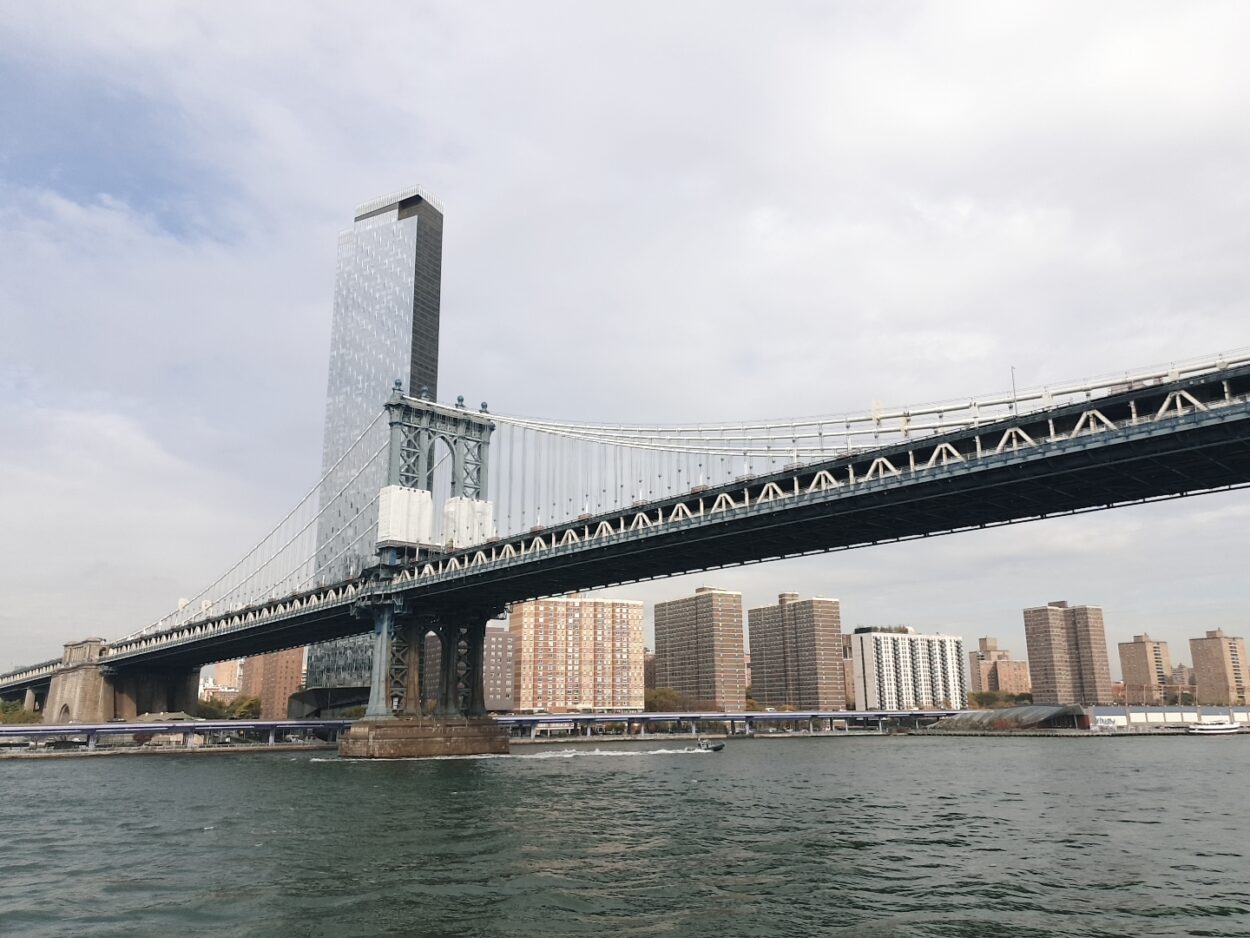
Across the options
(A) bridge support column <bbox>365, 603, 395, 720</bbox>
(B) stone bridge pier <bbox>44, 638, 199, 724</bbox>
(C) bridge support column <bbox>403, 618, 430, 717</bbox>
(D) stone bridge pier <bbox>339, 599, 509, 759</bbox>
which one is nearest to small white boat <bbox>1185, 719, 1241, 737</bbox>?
(D) stone bridge pier <bbox>339, 599, 509, 759</bbox>

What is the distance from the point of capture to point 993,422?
160ft

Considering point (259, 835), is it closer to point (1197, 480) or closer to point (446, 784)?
point (446, 784)

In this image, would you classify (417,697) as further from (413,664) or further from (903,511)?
(903,511)

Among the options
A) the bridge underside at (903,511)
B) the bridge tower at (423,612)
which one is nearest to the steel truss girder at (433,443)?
the bridge tower at (423,612)

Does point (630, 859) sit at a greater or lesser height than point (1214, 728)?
greater

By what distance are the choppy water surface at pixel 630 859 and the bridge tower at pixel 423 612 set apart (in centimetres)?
2716

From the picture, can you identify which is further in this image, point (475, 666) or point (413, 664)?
point (475, 666)

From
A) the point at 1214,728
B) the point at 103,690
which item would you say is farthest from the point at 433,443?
the point at 1214,728

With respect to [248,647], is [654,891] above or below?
below

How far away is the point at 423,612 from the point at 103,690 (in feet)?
257

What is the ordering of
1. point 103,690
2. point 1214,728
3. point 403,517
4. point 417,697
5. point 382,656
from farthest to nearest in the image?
1. point 1214,728
2. point 103,690
3. point 403,517
4. point 382,656
5. point 417,697

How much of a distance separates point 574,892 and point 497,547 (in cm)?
5720

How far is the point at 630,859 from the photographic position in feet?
90.1

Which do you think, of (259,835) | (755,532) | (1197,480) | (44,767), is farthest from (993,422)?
(44,767)
